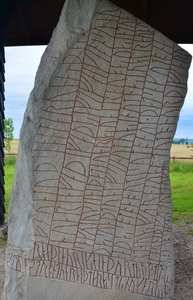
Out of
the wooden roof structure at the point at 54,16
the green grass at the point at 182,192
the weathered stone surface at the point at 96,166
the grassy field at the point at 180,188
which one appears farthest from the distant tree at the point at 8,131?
the weathered stone surface at the point at 96,166

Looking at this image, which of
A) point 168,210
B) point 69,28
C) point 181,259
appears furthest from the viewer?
point 181,259

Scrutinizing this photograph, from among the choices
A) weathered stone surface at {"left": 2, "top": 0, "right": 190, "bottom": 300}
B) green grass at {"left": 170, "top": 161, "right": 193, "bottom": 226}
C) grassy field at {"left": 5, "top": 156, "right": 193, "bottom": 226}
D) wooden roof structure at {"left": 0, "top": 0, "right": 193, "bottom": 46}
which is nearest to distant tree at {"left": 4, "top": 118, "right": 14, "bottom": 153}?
grassy field at {"left": 5, "top": 156, "right": 193, "bottom": 226}

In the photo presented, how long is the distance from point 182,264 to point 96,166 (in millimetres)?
1681

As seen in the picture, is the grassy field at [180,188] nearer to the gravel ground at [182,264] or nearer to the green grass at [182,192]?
the green grass at [182,192]

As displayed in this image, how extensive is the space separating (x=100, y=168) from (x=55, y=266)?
0.80 m

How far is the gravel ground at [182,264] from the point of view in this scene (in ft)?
10.5

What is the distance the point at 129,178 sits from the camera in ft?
9.33

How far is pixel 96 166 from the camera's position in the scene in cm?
280

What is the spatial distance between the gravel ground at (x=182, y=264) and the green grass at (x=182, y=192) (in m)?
0.75

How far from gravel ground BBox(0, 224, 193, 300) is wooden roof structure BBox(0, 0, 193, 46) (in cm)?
265

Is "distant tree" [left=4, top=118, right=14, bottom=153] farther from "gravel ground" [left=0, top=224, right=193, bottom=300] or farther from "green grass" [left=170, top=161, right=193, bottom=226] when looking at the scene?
"gravel ground" [left=0, top=224, right=193, bottom=300]

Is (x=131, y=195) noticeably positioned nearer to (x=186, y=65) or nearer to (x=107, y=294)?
(x=107, y=294)

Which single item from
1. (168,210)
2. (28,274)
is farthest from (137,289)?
(28,274)

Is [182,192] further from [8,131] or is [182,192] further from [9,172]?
[8,131]
